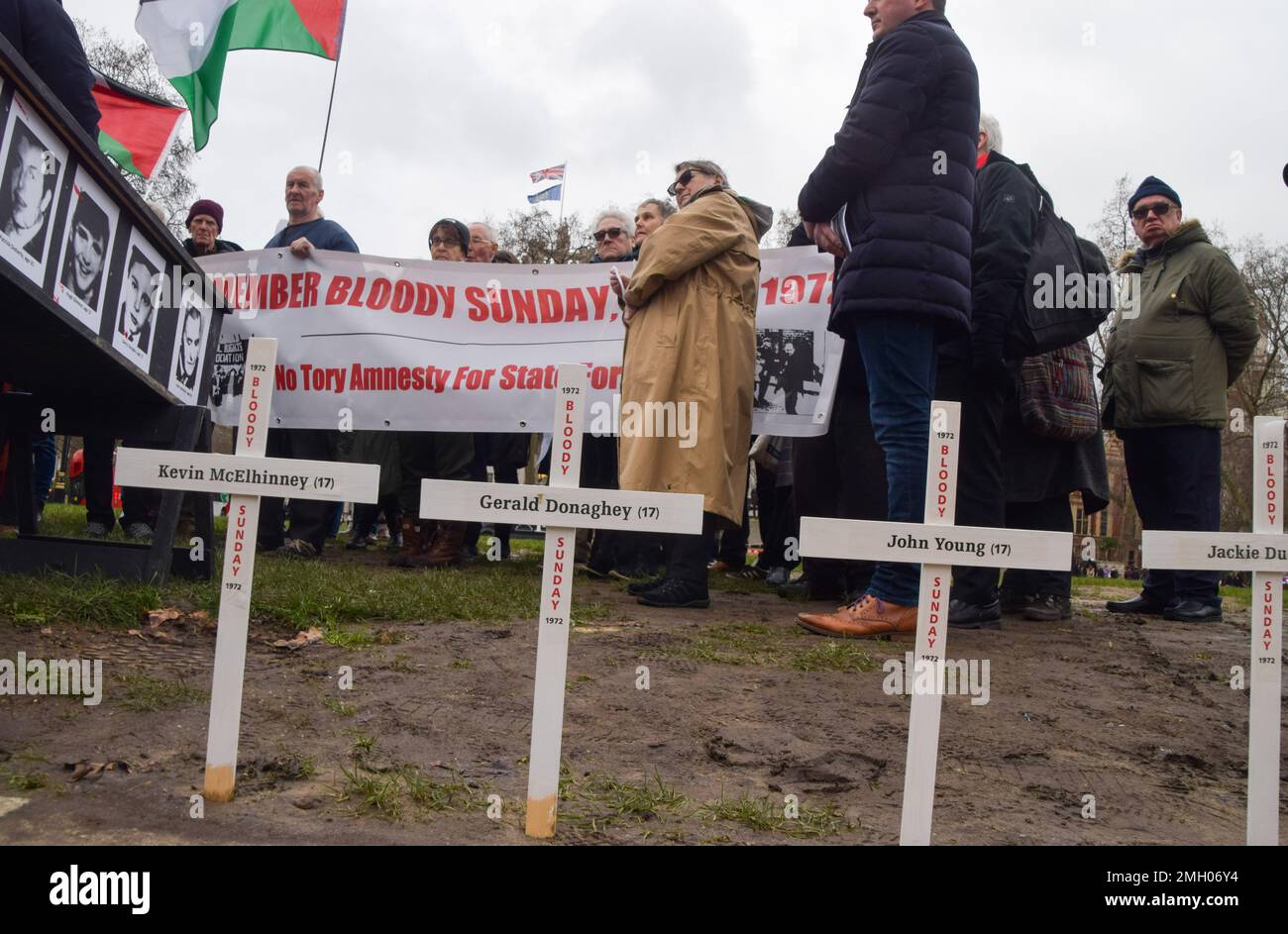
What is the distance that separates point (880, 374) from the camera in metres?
4.37

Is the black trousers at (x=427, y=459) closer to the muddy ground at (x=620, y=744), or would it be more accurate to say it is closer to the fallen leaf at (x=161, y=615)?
the muddy ground at (x=620, y=744)

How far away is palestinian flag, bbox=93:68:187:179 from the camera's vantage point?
28.6 ft

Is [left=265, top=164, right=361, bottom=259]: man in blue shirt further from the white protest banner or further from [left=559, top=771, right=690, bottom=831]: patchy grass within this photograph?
[left=559, top=771, right=690, bottom=831]: patchy grass

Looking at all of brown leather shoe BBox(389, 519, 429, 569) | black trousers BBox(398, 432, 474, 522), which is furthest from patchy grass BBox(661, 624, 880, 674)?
black trousers BBox(398, 432, 474, 522)

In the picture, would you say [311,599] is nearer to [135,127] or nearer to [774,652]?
[774,652]

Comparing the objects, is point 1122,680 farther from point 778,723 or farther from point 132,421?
point 132,421

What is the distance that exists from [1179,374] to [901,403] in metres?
2.39

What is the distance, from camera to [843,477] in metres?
5.52

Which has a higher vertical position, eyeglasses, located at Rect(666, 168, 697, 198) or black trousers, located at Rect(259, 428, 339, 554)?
eyeglasses, located at Rect(666, 168, 697, 198)

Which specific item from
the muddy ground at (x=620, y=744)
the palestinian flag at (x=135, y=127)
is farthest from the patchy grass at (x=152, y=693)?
the palestinian flag at (x=135, y=127)

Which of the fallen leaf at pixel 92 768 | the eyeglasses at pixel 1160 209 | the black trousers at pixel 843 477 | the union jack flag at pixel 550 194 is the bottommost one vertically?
the fallen leaf at pixel 92 768

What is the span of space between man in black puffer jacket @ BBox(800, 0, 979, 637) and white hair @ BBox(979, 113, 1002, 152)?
103 cm

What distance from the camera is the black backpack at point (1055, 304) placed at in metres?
4.87

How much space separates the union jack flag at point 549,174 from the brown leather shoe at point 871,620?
775 inches
